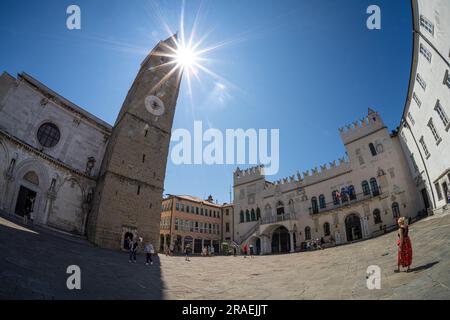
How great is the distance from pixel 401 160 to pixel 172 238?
32027mm

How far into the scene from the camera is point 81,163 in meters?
22.7

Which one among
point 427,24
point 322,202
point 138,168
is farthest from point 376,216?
point 138,168

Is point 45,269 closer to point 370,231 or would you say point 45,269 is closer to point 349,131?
point 370,231

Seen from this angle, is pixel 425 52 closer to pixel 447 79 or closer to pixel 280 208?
pixel 447 79

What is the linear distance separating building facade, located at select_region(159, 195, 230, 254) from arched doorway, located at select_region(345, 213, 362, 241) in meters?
22.4

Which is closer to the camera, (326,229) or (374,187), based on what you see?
(374,187)

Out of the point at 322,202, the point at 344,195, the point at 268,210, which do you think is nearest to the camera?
the point at 344,195

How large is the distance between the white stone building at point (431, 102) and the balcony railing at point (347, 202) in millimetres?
4278

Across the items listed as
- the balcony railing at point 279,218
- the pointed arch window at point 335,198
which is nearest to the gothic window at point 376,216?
the pointed arch window at point 335,198

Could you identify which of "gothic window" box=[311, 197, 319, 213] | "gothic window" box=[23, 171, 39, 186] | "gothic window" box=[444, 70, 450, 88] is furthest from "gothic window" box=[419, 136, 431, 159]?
"gothic window" box=[23, 171, 39, 186]

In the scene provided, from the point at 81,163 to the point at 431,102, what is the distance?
29539 millimetres

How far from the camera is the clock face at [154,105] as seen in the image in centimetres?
2554

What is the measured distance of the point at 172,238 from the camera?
1436 inches
